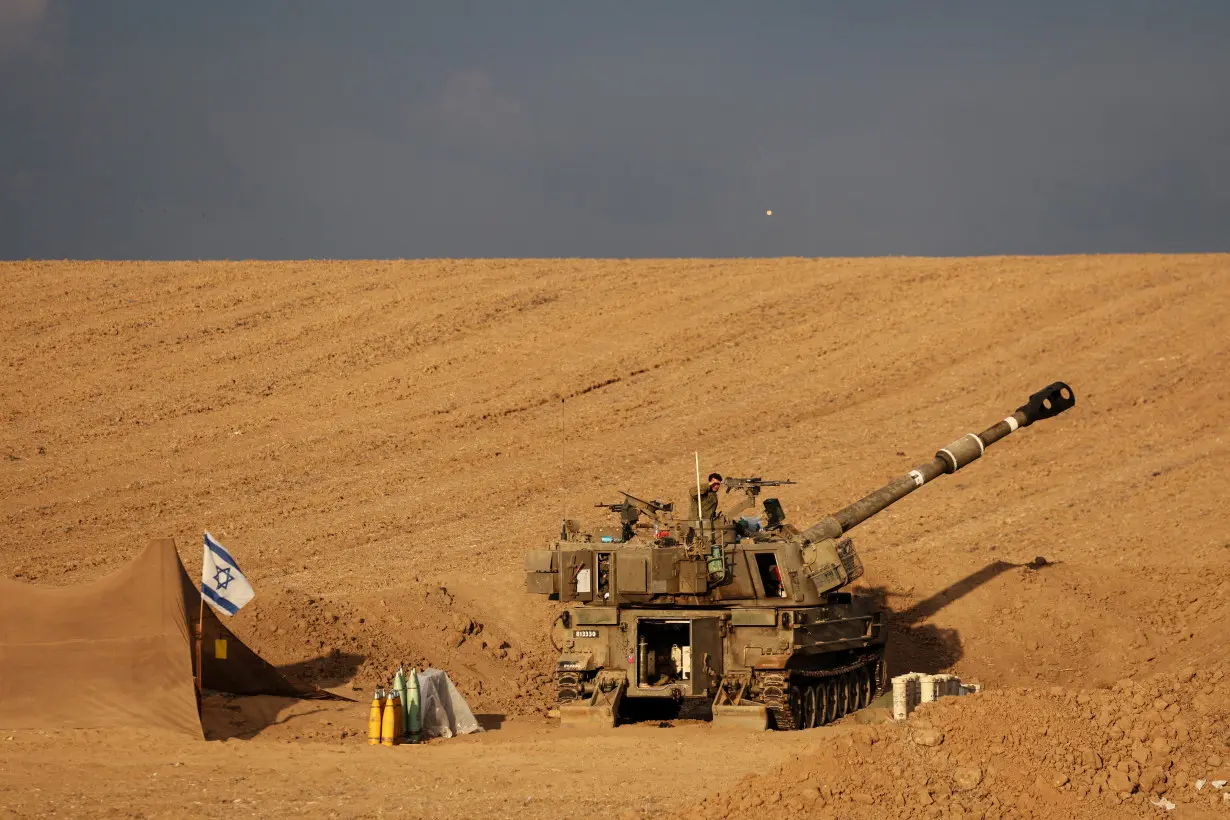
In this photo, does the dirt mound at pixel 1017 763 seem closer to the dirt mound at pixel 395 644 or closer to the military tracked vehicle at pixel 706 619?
the military tracked vehicle at pixel 706 619

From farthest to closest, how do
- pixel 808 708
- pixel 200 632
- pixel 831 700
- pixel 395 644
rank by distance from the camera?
pixel 395 644 → pixel 831 700 → pixel 808 708 → pixel 200 632

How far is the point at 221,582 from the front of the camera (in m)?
17.0

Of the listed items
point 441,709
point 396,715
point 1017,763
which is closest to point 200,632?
point 396,715

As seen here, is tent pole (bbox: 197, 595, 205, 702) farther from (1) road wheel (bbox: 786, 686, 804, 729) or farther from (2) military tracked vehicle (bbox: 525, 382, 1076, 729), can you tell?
(1) road wheel (bbox: 786, 686, 804, 729)

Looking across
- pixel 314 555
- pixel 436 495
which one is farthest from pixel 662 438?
pixel 314 555

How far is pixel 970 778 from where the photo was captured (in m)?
13.3

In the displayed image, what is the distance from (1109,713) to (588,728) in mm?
5728

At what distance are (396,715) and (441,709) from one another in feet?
2.87

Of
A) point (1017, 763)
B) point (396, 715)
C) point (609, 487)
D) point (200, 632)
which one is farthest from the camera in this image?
point (609, 487)

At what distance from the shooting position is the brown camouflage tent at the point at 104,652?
16.3 m

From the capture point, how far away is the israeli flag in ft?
55.3

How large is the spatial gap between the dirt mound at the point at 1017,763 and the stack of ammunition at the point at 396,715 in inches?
203

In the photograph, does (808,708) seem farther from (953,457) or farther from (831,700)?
(953,457)

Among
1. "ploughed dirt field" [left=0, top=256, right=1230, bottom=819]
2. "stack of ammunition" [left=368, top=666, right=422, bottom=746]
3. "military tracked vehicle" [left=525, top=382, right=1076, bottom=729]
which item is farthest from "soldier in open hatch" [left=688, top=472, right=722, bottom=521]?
"stack of ammunition" [left=368, top=666, right=422, bottom=746]
